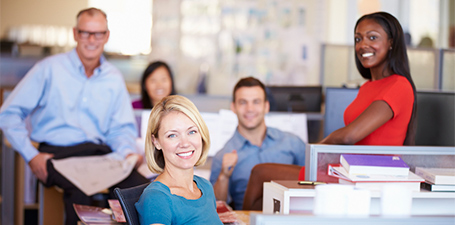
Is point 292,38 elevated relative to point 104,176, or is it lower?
elevated

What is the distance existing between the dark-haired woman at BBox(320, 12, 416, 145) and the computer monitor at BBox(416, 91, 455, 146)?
55cm

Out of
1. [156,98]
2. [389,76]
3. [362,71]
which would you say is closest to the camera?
[389,76]

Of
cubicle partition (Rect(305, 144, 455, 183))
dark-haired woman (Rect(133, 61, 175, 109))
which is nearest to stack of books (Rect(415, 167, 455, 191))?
cubicle partition (Rect(305, 144, 455, 183))

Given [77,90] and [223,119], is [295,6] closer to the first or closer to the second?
[223,119]

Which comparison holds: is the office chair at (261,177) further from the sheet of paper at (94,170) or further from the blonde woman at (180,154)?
the sheet of paper at (94,170)

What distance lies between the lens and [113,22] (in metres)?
8.96

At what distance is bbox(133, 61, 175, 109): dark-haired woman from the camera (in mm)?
3650

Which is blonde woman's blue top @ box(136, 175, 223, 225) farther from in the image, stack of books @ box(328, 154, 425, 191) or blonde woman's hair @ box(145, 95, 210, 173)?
stack of books @ box(328, 154, 425, 191)

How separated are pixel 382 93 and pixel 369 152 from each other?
305 mm

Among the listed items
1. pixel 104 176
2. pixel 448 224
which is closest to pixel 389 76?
pixel 448 224

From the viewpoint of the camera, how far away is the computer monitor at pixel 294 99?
3531 mm

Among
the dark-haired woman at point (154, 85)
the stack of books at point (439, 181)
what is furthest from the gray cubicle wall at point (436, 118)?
the dark-haired woman at point (154, 85)

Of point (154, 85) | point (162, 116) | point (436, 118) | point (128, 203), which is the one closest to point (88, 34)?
point (154, 85)

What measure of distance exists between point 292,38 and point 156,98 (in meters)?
2.88
